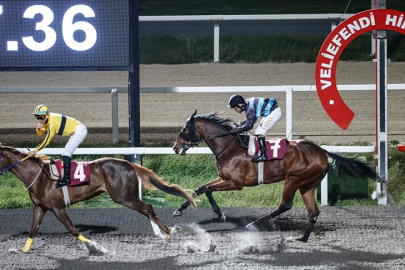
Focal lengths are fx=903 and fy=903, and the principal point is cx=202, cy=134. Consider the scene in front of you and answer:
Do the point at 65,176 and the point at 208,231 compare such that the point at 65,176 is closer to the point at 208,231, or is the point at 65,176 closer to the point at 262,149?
the point at 208,231

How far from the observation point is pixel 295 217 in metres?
8.51

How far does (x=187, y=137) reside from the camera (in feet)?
26.5

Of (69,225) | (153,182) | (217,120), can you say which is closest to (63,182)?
(69,225)

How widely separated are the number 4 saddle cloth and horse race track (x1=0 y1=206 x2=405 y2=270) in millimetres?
560

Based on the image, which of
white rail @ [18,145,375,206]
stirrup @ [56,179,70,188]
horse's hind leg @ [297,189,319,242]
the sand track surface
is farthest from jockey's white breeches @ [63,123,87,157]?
the sand track surface

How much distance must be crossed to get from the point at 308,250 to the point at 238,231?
0.85 m

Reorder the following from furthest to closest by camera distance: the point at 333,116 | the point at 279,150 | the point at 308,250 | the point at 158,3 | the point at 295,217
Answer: the point at 158,3 < the point at 333,116 < the point at 295,217 < the point at 279,150 < the point at 308,250

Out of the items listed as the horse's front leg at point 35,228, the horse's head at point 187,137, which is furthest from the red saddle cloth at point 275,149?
the horse's front leg at point 35,228

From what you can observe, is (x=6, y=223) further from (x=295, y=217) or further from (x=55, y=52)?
(x=295, y=217)

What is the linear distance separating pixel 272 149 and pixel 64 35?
7.86 ft

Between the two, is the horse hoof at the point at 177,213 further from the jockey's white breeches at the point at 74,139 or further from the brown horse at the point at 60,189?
the jockey's white breeches at the point at 74,139

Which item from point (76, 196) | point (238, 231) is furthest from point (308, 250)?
point (76, 196)

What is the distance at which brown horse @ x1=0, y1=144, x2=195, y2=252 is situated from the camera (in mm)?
7480

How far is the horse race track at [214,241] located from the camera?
697 centimetres
